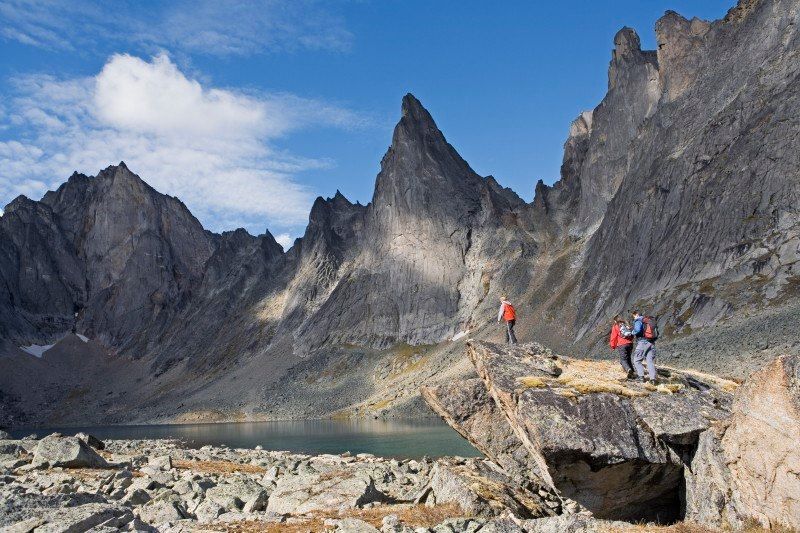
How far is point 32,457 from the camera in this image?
32.6 m

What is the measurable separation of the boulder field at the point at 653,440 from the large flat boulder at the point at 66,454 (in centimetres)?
2210

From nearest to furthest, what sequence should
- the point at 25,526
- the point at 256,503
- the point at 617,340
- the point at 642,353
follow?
the point at 25,526 < the point at 256,503 < the point at 642,353 < the point at 617,340

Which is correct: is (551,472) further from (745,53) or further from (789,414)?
(745,53)

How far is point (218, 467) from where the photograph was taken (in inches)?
1561

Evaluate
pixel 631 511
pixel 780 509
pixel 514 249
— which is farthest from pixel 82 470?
pixel 514 249

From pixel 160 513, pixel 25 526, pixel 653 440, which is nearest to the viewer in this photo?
pixel 25 526

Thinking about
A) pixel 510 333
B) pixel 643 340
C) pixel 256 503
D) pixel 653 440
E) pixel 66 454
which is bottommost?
pixel 256 503

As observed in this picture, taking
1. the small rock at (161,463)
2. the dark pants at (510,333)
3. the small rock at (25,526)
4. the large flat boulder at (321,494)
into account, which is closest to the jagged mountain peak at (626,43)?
the dark pants at (510,333)

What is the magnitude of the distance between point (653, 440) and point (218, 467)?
29.5m

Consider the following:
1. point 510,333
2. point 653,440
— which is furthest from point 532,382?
point 510,333

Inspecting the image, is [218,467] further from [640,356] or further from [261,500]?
[640,356]

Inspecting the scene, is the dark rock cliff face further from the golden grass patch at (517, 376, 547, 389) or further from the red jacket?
the golden grass patch at (517, 376, 547, 389)

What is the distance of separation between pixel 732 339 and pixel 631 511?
6149cm

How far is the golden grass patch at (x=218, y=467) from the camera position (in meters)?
37.4
